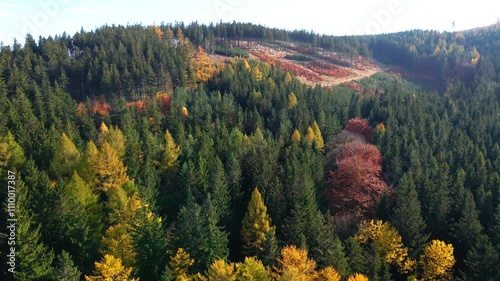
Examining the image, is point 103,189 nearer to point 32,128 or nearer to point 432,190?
point 32,128

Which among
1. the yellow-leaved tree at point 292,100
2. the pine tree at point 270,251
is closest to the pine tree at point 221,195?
the pine tree at point 270,251

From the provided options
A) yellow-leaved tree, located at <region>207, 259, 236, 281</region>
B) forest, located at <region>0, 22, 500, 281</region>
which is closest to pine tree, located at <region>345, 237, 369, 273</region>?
forest, located at <region>0, 22, 500, 281</region>

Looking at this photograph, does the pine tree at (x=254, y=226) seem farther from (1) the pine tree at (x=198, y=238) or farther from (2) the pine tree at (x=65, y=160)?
(2) the pine tree at (x=65, y=160)

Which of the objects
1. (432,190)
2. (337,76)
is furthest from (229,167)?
(337,76)

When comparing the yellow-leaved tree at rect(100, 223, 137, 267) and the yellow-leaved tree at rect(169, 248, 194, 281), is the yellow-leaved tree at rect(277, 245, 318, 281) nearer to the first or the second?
the yellow-leaved tree at rect(169, 248, 194, 281)

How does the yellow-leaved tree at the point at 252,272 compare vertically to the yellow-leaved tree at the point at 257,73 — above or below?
below

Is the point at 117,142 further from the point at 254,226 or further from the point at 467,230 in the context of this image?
the point at 467,230
